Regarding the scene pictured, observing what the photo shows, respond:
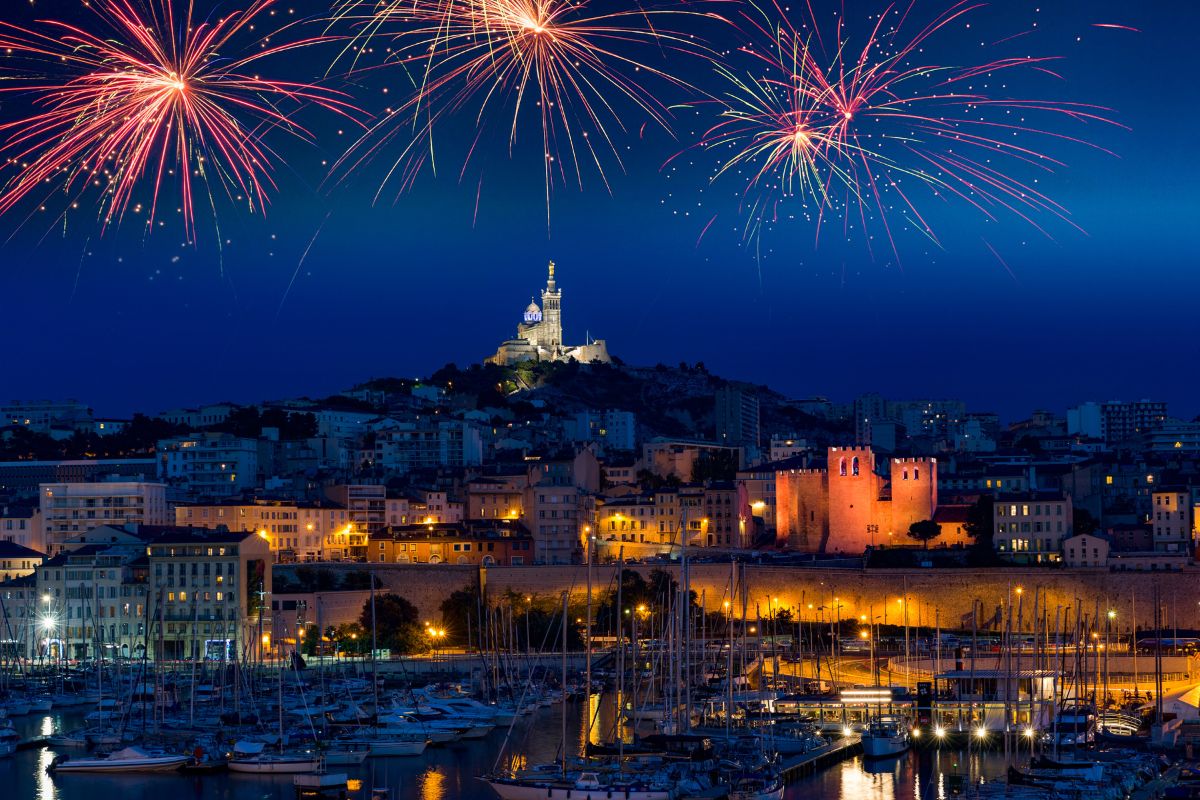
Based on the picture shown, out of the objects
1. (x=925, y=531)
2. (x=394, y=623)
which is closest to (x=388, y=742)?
(x=394, y=623)

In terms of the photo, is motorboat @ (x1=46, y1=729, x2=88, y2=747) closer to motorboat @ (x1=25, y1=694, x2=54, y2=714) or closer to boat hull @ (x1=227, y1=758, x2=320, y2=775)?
boat hull @ (x1=227, y1=758, x2=320, y2=775)

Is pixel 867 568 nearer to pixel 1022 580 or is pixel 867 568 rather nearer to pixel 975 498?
pixel 1022 580

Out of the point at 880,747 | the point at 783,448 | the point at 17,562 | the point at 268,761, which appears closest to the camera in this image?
the point at 268,761

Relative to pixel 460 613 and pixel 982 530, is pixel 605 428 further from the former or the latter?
pixel 460 613

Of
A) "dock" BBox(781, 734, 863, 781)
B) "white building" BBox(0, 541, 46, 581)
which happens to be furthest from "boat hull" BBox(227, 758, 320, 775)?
"white building" BBox(0, 541, 46, 581)

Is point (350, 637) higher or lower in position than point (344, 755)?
higher

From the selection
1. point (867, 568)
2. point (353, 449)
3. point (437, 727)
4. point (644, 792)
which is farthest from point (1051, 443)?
point (644, 792)
